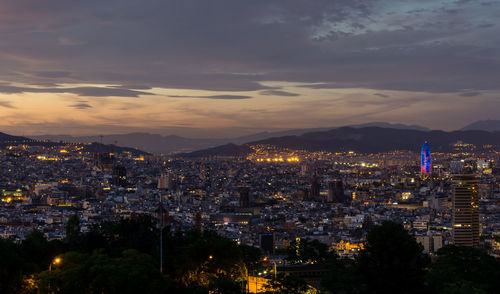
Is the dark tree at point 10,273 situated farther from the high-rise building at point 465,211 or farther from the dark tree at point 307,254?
the high-rise building at point 465,211

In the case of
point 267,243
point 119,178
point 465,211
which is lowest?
point 267,243

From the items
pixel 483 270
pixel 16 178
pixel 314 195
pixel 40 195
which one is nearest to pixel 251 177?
pixel 314 195

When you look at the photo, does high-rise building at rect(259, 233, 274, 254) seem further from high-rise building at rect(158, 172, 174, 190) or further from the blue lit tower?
the blue lit tower

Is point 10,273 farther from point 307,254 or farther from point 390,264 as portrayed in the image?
point 307,254

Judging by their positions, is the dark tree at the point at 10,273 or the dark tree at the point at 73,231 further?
the dark tree at the point at 73,231

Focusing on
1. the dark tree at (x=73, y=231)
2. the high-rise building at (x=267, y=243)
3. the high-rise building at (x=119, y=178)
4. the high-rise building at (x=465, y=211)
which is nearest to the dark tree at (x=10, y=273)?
the dark tree at (x=73, y=231)

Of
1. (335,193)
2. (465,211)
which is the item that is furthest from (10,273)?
(335,193)

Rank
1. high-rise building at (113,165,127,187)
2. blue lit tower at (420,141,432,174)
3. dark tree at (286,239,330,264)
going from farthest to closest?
blue lit tower at (420,141,432,174) < high-rise building at (113,165,127,187) < dark tree at (286,239,330,264)

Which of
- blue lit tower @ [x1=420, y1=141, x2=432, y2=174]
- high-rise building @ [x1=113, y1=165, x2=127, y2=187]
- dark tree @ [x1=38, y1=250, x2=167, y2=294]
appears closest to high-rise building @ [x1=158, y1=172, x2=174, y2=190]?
high-rise building @ [x1=113, y1=165, x2=127, y2=187]
